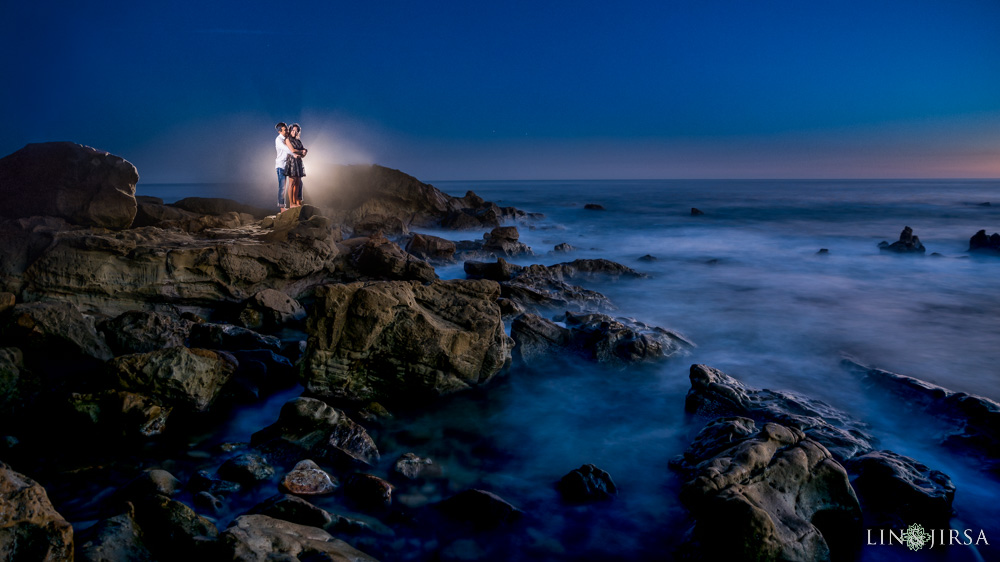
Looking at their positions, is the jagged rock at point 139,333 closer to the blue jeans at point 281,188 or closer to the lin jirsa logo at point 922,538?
the blue jeans at point 281,188

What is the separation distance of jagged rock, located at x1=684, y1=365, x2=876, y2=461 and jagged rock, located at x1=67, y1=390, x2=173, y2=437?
534cm

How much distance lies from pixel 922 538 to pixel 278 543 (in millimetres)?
4210

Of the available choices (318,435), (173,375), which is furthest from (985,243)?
(173,375)

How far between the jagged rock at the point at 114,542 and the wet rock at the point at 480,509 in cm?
185

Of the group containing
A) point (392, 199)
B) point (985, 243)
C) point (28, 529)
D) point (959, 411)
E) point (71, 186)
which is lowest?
point (959, 411)

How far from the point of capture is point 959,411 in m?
5.04

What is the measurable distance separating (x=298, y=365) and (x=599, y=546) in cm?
350

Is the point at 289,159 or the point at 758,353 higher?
the point at 289,159

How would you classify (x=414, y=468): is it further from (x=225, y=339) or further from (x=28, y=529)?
(x=225, y=339)

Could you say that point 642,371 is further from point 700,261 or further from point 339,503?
point 700,261

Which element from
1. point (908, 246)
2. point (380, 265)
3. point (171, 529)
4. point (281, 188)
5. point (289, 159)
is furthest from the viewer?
point (908, 246)

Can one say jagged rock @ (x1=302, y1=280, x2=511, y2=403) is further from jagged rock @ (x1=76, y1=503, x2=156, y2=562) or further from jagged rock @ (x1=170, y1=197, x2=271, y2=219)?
jagged rock @ (x1=170, y1=197, x2=271, y2=219)

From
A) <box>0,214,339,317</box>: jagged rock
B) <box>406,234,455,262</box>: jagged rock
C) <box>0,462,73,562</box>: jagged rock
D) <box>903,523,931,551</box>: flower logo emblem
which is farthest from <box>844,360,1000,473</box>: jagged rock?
<box>406,234,455,262</box>: jagged rock

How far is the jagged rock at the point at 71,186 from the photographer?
7887 millimetres
